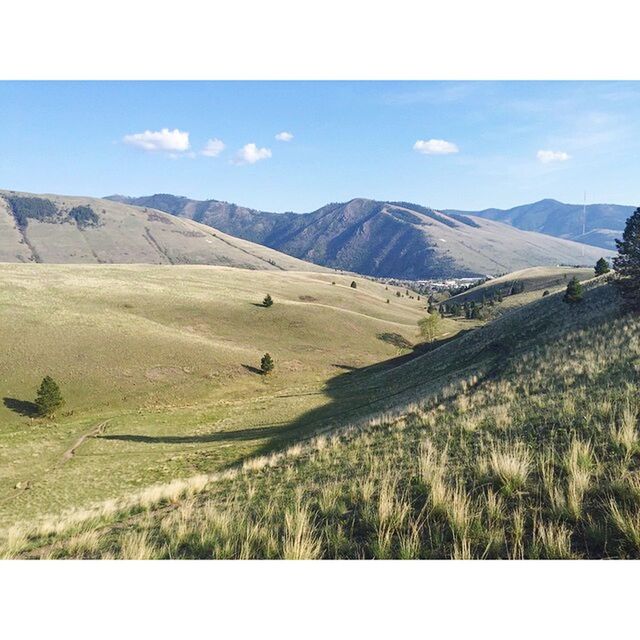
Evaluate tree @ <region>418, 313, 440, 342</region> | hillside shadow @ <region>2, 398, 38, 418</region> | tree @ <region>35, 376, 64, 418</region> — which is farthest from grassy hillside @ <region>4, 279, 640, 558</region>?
tree @ <region>418, 313, 440, 342</region>

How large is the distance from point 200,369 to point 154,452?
74.6ft

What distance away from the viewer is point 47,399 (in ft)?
115

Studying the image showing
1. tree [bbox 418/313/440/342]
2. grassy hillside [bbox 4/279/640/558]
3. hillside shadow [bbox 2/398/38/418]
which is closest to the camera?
grassy hillside [bbox 4/279/640/558]

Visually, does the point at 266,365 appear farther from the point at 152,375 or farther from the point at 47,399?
the point at 47,399

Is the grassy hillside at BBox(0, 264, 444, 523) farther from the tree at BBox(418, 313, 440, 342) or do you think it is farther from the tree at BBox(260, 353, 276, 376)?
the tree at BBox(418, 313, 440, 342)

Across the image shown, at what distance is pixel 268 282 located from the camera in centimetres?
12581

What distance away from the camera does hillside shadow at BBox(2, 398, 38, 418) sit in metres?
36.0

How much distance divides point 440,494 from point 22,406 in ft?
139

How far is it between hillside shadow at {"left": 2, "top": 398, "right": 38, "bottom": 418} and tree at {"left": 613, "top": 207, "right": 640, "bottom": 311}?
4965cm

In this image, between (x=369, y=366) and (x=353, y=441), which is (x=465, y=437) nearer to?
(x=353, y=441)

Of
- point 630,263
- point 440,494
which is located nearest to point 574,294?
point 630,263

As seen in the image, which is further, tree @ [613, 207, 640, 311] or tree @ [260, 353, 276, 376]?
tree @ [260, 353, 276, 376]

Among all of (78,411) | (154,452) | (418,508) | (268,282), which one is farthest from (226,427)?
(268,282)

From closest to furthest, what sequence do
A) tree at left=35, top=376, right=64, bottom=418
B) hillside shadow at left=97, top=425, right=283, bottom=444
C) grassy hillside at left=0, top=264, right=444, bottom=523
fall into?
1. grassy hillside at left=0, top=264, right=444, bottom=523
2. hillside shadow at left=97, top=425, right=283, bottom=444
3. tree at left=35, top=376, right=64, bottom=418
